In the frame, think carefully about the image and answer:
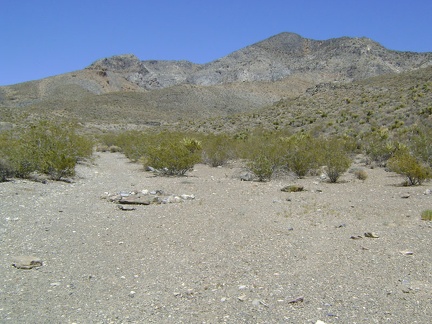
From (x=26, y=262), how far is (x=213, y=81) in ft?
407

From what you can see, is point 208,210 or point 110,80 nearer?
point 208,210

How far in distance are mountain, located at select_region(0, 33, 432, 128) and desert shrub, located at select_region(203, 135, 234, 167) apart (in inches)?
1565

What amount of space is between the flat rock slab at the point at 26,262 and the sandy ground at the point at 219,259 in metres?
0.09

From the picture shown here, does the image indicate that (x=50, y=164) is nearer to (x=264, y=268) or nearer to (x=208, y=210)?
(x=208, y=210)

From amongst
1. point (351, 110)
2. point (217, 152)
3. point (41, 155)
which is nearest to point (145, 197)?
point (41, 155)

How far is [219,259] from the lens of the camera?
291 inches

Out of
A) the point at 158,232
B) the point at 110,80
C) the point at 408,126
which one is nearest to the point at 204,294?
the point at 158,232

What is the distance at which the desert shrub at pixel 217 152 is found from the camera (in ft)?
75.8

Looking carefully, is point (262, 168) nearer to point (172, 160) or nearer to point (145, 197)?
point (172, 160)

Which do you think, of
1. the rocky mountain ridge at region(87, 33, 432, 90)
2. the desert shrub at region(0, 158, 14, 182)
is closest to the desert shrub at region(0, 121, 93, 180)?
the desert shrub at region(0, 158, 14, 182)

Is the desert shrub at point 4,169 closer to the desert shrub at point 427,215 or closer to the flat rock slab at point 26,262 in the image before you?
the flat rock slab at point 26,262

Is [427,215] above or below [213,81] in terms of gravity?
below

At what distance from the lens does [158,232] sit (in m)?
9.16

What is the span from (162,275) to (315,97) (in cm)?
4980
